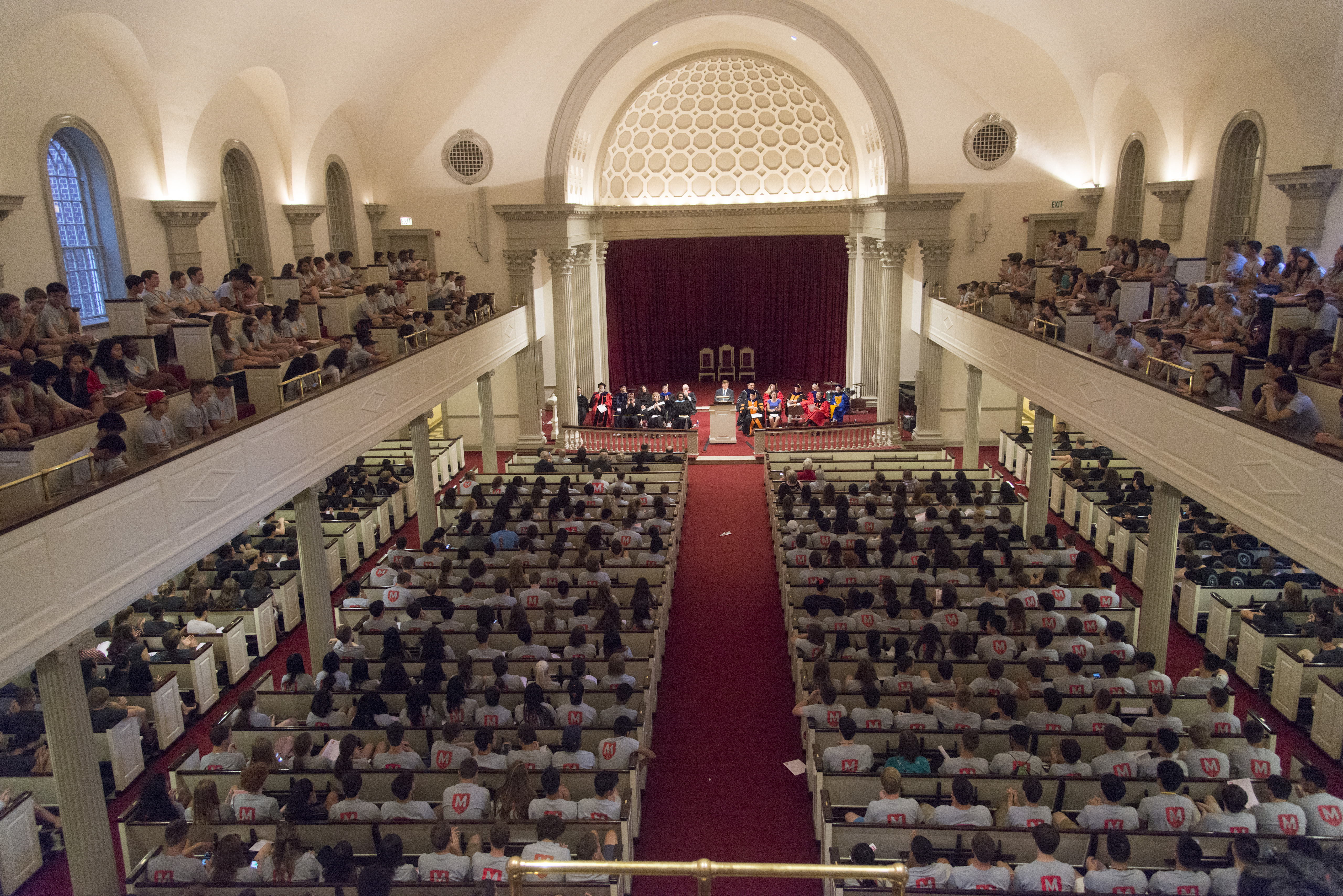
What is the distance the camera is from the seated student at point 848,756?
7715 millimetres

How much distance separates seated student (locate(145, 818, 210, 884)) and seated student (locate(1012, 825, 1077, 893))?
572 centimetres

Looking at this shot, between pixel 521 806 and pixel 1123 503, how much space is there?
11811 millimetres

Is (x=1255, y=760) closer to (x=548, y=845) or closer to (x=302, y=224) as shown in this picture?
(x=548, y=845)

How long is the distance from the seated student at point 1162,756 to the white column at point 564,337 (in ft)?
55.3

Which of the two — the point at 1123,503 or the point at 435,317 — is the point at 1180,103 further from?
the point at 435,317

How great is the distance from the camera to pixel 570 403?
23.8m

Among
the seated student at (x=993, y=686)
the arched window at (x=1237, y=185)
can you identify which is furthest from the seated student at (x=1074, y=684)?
the arched window at (x=1237, y=185)

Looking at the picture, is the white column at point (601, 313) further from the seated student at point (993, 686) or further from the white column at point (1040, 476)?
the seated student at point (993, 686)

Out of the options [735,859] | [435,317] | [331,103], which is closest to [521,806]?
[735,859]

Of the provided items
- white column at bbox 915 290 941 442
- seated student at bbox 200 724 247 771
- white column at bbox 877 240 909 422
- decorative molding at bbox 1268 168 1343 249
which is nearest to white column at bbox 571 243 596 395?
white column at bbox 877 240 909 422

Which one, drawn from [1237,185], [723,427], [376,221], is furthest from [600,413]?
[1237,185]

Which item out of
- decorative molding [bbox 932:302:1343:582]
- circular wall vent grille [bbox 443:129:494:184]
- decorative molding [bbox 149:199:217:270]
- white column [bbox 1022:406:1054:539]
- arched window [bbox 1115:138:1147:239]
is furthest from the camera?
circular wall vent grille [bbox 443:129:494:184]

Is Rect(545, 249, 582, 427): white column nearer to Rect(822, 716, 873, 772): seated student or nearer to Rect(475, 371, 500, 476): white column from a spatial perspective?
Rect(475, 371, 500, 476): white column

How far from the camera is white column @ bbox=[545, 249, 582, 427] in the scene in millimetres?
22875
